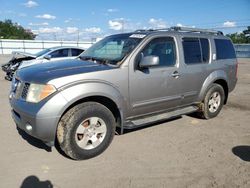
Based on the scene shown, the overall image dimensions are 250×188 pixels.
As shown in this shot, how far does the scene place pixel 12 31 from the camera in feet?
257

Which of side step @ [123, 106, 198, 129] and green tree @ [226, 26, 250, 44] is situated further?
Result: green tree @ [226, 26, 250, 44]

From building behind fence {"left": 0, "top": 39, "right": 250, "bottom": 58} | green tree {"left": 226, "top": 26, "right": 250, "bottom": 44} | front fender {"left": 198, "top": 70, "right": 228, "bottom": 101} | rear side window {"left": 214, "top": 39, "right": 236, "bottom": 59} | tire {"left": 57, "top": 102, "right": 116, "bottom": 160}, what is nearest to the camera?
tire {"left": 57, "top": 102, "right": 116, "bottom": 160}

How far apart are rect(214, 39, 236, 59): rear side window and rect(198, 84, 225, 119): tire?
742 millimetres

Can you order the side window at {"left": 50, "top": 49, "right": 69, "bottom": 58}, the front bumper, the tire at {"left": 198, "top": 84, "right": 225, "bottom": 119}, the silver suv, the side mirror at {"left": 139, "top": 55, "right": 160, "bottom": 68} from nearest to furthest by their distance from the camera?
the front bumper
the silver suv
the side mirror at {"left": 139, "top": 55, "right": 160, "bottom": 68}
the tire at {"left": 198, "top": 84, "right": 225, "bottom": 119}
the side window at {"left": 50, "top": 49, "right": 69, "bottom": 58}

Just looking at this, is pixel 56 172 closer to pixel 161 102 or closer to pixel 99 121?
pixel 99 121

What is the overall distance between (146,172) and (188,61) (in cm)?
269

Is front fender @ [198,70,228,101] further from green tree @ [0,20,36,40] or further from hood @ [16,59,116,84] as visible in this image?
green tree @ [0,20,36,40]

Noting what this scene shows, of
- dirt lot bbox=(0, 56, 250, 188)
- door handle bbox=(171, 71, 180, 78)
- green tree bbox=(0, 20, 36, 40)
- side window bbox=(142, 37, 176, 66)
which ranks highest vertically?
green tree bbox=(0, 20, 36, 40)

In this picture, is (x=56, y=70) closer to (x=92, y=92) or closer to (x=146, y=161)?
(x=92, y=92)

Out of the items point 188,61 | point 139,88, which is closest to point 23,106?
point 139,88

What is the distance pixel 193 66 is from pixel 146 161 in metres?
2.46

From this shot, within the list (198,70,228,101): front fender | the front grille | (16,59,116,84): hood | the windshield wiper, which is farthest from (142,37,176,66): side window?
the front grille

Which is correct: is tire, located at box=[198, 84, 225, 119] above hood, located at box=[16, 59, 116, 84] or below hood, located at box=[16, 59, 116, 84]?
below

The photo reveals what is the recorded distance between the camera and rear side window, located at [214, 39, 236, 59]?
6393 millimetres
